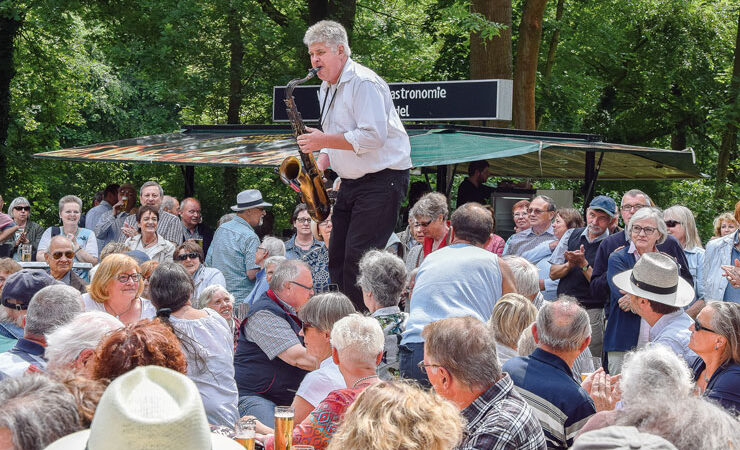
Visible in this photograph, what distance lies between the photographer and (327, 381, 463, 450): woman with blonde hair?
282 centimetres

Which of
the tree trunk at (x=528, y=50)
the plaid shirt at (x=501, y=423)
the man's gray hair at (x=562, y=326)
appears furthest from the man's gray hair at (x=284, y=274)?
the tree trunk at (x=528, y=50)

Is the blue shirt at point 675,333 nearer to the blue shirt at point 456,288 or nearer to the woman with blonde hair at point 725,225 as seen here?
the blue shirt at point 456,288

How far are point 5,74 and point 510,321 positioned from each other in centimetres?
1665

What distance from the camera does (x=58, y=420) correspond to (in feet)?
8.61

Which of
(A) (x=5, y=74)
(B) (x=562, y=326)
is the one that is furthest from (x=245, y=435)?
(A) (x=5, y=74)

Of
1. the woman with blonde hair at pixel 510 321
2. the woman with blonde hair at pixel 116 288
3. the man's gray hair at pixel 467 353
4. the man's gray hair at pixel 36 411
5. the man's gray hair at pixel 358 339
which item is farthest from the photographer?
the woman with blonde hair at pixel 116 288

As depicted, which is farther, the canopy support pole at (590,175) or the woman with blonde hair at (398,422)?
the canopy support pole at (590,175)

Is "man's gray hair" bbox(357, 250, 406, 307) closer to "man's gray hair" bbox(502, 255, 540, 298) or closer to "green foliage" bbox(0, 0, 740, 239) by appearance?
"man's gray hair" bbox(502, 255, 540, 298)

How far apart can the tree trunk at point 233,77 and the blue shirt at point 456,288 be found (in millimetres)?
10890

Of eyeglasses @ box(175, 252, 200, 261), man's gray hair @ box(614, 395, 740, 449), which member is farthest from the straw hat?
eyeglasses @ box(175, 252, 200, 261)

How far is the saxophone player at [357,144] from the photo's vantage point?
6.07 meters

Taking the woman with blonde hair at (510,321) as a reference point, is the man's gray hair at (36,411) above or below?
above

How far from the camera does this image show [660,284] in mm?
5738

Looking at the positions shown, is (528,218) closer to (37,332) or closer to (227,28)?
(37,332)
